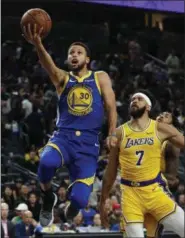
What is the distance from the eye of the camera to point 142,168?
11.3 m

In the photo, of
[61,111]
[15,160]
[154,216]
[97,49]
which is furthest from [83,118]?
[97,49]

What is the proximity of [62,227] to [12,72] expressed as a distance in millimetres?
9679

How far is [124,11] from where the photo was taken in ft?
99.9

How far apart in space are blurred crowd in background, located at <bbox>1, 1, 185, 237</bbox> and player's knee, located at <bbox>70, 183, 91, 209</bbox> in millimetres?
3010

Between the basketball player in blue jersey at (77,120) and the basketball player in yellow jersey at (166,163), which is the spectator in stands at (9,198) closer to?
the basketball player in yellow jersey at (166,163)

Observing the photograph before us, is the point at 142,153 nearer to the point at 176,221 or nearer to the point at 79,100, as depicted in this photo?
the point at 176,221

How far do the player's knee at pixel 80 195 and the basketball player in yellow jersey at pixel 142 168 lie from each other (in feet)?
1.49

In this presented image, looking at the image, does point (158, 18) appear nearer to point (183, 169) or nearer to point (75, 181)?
point (183, 169)

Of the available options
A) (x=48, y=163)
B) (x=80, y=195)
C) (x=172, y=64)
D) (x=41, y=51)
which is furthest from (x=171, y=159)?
(x=172, y=64)

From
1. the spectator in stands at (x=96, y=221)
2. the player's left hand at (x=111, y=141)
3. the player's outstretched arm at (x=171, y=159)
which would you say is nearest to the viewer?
the player's left hand at (x=111, y=141)

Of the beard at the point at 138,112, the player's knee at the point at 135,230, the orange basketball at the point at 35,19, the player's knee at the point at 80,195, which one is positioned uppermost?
the orange basketball at the point at 35,19

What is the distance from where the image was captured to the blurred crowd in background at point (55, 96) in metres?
17.5

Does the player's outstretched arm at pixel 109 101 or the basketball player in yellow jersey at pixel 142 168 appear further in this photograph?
the basketball player in yellow jersey at pixel 142 168

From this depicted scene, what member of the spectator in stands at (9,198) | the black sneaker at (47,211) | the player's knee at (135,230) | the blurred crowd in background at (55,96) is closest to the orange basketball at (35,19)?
the black sneaker at (47,211)
